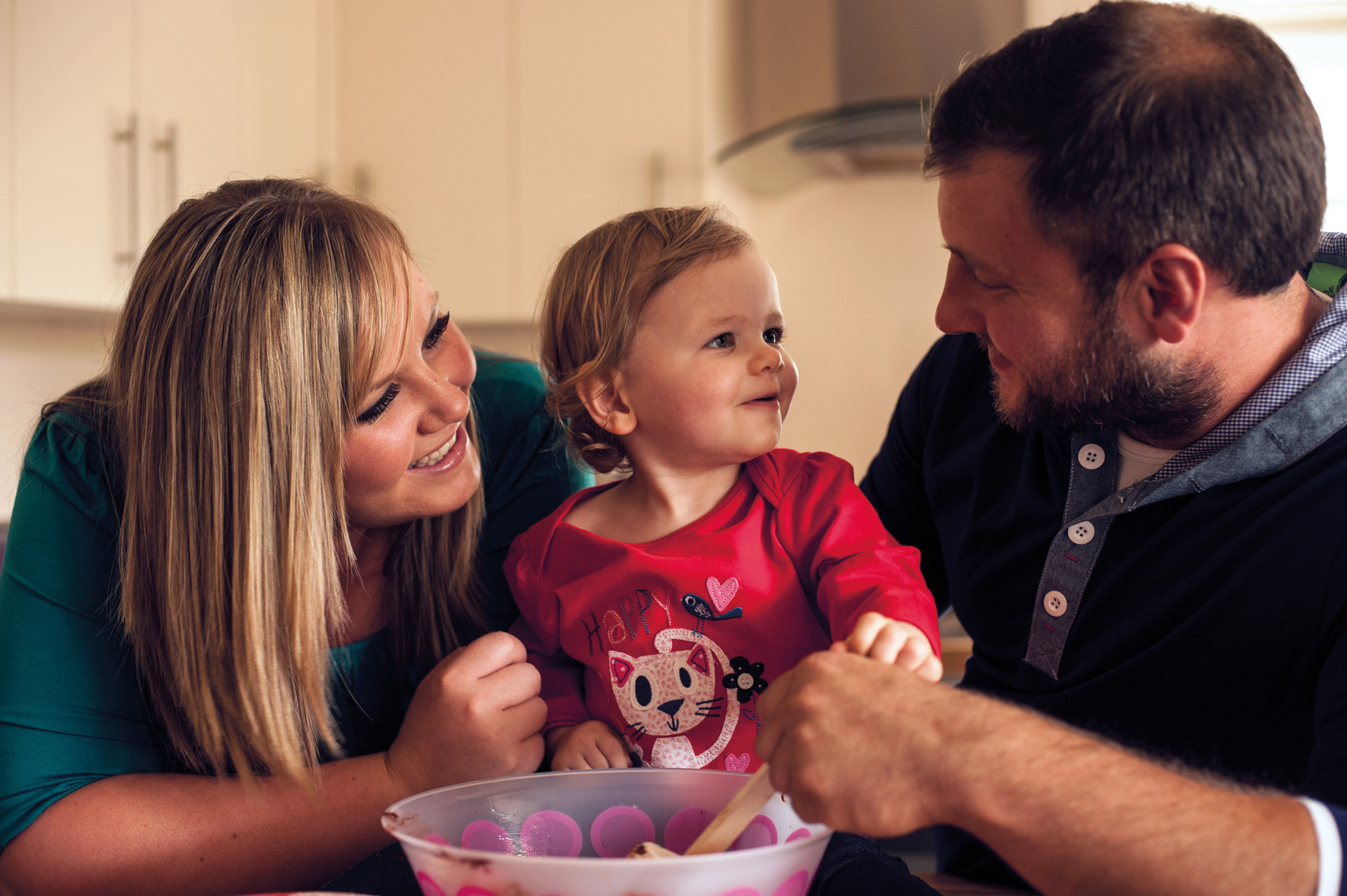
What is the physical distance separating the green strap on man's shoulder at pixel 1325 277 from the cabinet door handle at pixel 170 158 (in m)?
2.51

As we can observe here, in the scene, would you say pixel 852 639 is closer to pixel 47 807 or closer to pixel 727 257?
pixel 727 257

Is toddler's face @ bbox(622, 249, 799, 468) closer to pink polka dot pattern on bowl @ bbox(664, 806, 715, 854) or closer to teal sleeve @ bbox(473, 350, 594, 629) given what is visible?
teal sleeve @ bbox(473, 350, 594, 629)

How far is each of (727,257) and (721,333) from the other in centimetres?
8

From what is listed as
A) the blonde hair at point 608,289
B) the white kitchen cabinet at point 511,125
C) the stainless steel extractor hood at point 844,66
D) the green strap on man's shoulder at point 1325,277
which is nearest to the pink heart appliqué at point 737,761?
the blonde hair at point 608,289

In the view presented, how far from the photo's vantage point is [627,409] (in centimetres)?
114

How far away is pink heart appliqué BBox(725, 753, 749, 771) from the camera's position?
102 cm

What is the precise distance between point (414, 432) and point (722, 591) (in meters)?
0.34

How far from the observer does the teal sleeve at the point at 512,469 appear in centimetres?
124

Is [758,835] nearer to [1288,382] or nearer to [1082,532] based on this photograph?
[1082,532]

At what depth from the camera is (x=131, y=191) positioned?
2.57m

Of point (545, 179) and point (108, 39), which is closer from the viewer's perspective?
point (108, 39)

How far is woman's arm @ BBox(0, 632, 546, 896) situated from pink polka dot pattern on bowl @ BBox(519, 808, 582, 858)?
0.12m

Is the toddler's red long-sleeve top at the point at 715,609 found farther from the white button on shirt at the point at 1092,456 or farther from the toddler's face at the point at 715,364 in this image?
the white button on shirt at the point at 1092,456

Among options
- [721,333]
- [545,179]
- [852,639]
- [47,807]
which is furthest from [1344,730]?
[545,179]
